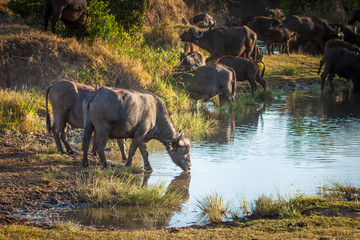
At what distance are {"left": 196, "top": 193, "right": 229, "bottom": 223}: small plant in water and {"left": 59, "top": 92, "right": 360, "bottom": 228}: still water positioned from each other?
0.14 metres

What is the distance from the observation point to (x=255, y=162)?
35.3ft

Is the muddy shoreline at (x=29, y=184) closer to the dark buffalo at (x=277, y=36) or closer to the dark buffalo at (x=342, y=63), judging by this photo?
the dark buffalo at (x=342, y=63)

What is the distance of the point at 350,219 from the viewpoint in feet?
21.6

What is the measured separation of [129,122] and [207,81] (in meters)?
8.18

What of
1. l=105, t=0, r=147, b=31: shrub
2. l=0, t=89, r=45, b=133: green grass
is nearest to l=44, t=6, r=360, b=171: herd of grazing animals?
l=0, t=89, r=45, b=133: green grass

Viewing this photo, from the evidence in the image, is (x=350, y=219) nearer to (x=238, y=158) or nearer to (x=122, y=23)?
(x=238, y=158)

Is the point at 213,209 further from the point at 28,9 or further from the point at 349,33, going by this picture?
the point at 349,33

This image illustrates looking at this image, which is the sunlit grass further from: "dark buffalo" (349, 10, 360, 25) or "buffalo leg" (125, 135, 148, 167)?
"dark buffalo" (349, 10, 360, 25)

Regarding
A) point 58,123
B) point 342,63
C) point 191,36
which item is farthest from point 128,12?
point 58,123

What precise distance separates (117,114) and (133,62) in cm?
734

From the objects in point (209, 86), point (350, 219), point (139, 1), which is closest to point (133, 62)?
point (209, 86)

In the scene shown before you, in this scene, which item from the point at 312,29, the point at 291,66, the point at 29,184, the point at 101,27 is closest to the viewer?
the point at 29,184

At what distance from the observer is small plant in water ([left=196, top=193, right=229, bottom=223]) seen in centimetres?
691

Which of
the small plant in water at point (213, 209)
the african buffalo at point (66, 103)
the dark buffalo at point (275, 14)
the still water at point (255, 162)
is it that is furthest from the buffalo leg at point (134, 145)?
the dark buffalo at point (275, 14)
